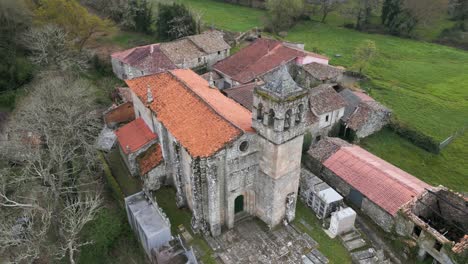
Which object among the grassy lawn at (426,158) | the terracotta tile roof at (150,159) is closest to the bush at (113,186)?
the terracotta tile roof at (150,159)

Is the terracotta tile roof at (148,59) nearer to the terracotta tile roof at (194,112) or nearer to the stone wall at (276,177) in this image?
the terracotta tile roof at (194,112)

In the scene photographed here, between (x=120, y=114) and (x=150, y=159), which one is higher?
(x=150, y=159)

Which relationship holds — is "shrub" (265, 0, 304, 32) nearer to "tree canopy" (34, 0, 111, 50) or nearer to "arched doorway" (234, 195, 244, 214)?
"tree canopy" (34, 0, 111, 50)

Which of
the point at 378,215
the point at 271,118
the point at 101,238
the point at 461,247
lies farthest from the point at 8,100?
the point at 461,247

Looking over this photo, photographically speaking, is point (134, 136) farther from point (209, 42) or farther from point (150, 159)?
point (209, 42)

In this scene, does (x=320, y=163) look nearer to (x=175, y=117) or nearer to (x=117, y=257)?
(x=175, y=117)

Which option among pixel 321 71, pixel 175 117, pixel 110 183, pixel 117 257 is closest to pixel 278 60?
pixel 321 71
